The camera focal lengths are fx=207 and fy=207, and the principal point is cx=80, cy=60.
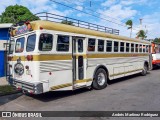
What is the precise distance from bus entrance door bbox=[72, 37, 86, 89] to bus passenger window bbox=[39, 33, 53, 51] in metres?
1.26

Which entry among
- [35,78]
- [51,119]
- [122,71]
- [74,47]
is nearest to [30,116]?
[51,119]

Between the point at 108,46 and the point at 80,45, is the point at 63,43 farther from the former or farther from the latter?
the point at 108,46

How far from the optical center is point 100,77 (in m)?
10.2

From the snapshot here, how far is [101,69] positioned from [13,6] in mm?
38525

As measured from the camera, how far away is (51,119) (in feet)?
19.8

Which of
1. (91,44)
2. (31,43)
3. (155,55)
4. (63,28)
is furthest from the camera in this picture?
(155,55)

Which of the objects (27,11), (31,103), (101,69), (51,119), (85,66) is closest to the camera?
(51,119)

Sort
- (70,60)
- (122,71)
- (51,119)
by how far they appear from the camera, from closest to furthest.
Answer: (51,119) → (70,60) → (122,71)

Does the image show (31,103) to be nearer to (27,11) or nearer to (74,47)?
(74,47)

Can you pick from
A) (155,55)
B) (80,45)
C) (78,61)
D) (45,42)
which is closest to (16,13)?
(155,55)

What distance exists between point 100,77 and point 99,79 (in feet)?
0.38

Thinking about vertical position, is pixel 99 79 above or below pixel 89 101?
Result: above

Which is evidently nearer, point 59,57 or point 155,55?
point 59,57

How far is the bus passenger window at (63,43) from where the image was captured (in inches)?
311
